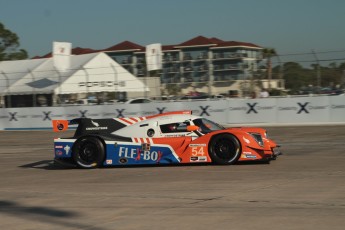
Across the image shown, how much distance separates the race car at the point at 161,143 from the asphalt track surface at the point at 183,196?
0.73 ft

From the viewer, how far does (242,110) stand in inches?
975

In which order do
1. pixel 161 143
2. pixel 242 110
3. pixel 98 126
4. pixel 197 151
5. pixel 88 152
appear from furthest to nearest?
1. pixel 242 110
2. pixel 98 126
3. pixel 88 152
4. pixel 161 143
5. pixel 197 151

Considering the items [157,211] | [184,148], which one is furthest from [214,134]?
[157,211]

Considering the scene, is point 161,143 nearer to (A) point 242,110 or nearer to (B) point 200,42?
(A) point 242,110

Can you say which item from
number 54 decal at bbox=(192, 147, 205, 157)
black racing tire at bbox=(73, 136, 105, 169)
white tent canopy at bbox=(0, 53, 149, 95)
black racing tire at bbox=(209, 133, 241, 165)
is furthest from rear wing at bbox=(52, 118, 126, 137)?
white tent canopy at bbox=(0, 53, 149, 95)

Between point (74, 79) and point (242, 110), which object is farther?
point (74, 79)

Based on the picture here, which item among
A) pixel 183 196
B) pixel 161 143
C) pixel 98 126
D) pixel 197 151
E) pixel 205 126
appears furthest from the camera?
pixel 98 126

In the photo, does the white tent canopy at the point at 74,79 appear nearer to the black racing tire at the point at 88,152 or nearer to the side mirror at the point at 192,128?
the black racing tire at the point at 88,152

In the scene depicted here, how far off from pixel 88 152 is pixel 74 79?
19.7 m

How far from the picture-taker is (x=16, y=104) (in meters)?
35.6

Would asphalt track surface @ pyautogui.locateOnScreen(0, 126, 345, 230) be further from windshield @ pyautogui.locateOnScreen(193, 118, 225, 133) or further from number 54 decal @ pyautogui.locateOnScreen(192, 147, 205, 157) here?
windshield @ pyautogui.locateOnScreen(193, 118, 225, 133)

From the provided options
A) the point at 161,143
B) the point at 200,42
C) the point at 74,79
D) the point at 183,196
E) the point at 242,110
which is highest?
the point at 200,42

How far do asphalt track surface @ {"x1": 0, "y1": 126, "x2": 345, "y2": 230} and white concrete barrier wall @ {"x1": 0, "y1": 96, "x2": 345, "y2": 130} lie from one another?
9.63 metres

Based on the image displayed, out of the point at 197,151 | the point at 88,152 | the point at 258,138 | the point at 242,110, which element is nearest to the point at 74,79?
the point at 242,110
